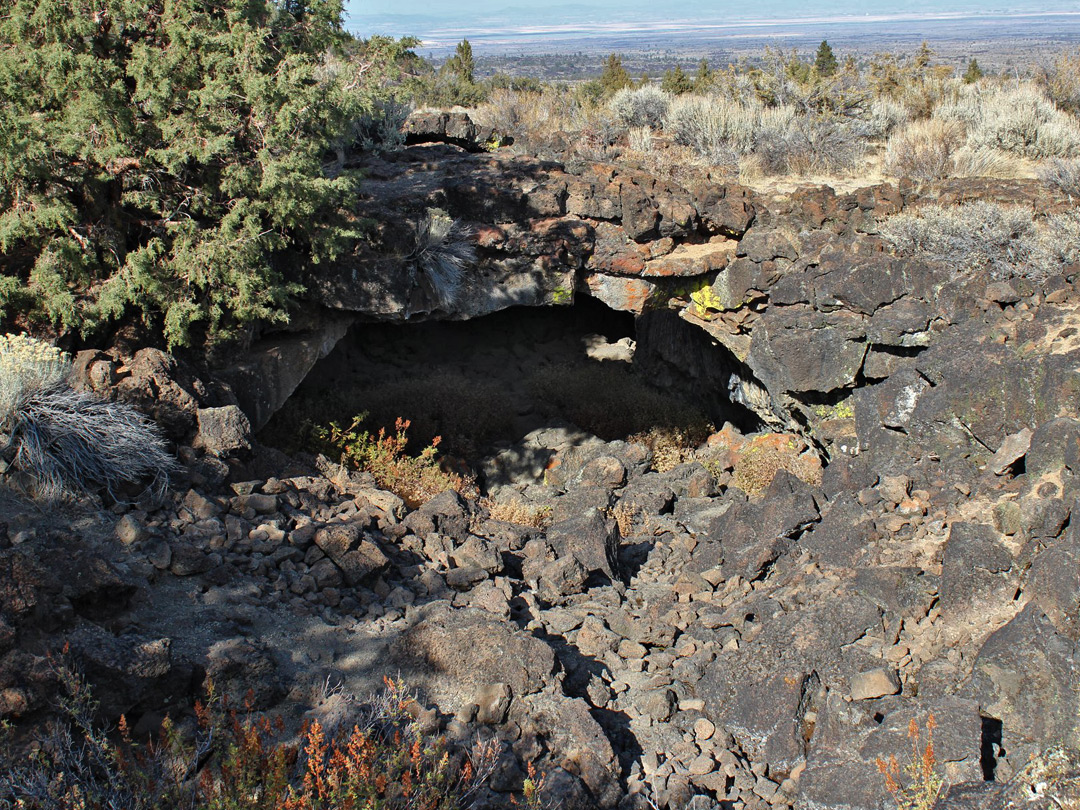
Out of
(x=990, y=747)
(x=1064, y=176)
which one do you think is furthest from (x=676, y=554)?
(x=1064, y=176)

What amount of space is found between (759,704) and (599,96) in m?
15.5

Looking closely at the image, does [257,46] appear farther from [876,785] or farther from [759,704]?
[876,785]

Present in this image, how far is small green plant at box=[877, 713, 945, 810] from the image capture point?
3.75 meters

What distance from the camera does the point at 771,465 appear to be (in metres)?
8.83

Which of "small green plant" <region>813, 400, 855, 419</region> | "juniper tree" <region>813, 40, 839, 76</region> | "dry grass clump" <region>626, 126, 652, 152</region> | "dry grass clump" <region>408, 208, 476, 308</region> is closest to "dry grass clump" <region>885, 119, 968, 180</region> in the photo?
"dry grass clump" <region>626, 126, 652, 152</region>

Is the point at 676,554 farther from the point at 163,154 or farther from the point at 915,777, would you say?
the point at 163,154

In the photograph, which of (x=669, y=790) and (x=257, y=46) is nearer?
(x=669, y=790)

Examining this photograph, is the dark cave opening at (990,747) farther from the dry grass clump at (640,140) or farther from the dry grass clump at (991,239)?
the dry grass clump at (640,140)

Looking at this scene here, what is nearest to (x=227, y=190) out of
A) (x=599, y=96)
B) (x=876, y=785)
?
(x=876, y=785)

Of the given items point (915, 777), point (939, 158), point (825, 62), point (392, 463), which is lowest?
point (392, 463)

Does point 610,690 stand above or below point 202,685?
below

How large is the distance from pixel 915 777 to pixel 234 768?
311 centimetres

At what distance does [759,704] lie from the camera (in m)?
4.94

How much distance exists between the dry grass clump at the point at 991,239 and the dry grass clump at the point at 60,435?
6.96 meters
